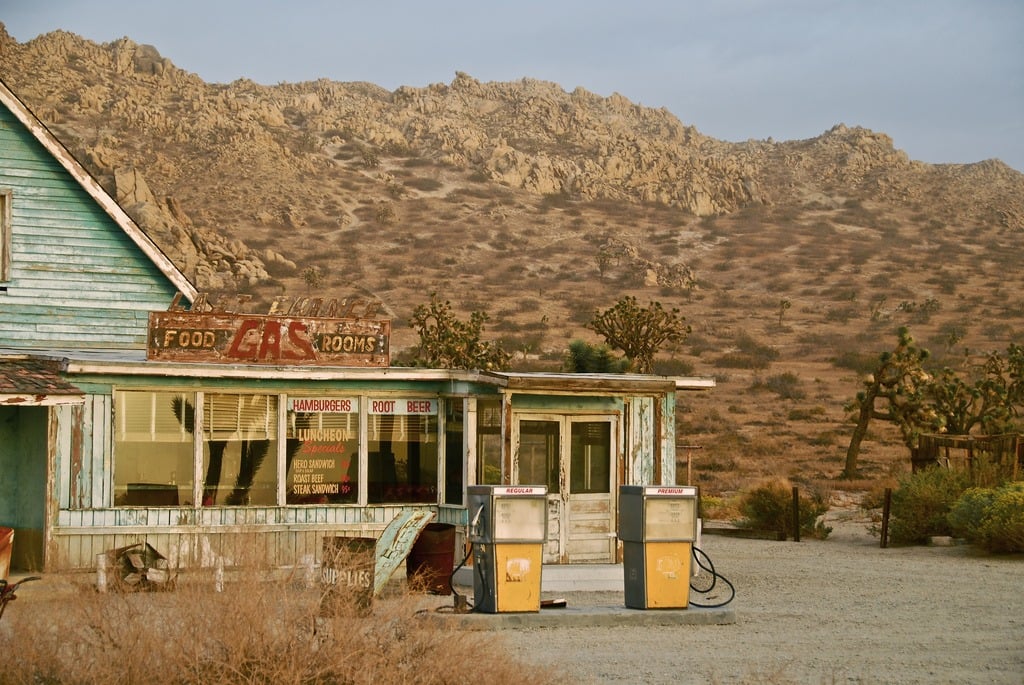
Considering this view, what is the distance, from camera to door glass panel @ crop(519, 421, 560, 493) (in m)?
17.4

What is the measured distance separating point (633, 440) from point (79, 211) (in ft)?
28.6

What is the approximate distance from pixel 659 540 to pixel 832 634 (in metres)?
1.98

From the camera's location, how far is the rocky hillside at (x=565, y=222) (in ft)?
193

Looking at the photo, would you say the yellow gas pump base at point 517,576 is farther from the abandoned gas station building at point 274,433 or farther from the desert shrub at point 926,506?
the desert shrub at point 926,506

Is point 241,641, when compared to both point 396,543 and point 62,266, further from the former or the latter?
point 62,266

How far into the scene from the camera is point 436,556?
15.3 meters

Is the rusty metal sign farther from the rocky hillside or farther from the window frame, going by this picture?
the rocky hillside

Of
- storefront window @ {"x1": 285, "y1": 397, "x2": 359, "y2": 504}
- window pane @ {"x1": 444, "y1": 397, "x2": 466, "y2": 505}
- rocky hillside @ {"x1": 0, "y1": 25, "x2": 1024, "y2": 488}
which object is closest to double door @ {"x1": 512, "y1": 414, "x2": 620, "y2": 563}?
window pane @ {"x1": 444, "y1": 397, "x2": 466, "y2": 505}

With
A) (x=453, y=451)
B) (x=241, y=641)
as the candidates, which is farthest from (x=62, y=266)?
(x=241, y=641)

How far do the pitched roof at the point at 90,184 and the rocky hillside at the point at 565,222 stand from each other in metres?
21.7

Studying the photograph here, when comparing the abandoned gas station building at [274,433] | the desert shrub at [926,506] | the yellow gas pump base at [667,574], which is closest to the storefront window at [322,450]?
the abandoned gas station building at [274,433]

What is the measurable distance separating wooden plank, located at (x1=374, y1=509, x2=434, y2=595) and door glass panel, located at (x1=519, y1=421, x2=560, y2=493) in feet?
10.3

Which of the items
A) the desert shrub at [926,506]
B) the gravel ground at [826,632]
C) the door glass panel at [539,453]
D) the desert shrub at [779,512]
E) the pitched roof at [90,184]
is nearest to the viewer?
the gravel ground at [826,632]

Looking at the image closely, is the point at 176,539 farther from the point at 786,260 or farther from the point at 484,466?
the point at 786,260
